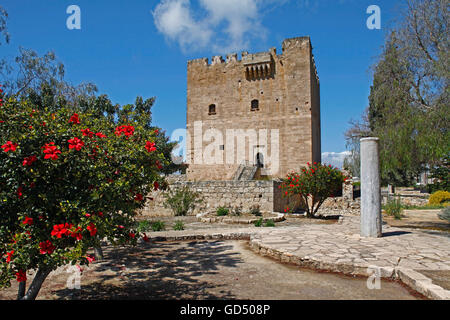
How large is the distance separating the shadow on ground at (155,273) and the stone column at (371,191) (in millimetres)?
2792

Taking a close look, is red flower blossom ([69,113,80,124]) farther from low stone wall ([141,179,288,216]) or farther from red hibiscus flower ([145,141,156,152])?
low stone wall ([141,179,288,216])

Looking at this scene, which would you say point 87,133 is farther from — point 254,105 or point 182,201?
point 254,105

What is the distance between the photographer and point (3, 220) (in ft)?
9.01

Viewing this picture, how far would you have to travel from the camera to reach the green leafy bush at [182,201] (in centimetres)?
1329

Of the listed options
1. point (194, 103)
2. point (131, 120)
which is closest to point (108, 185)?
point (131, 120)

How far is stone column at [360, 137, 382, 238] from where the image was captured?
244 inches

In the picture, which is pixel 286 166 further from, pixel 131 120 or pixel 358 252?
pixel 131 120

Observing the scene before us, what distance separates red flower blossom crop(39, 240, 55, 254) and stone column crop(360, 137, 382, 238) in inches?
221

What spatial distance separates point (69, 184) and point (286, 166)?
→ 1858cm

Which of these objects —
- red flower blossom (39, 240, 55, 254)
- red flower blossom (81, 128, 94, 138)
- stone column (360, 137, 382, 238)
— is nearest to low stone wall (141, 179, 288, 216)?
stone column (360, 137, 382, 238)

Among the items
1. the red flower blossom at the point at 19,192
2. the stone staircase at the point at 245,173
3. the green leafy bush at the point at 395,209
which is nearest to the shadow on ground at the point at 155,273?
the red flower blossom at the point at 19,192

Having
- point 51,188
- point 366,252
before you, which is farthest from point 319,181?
point 51,188

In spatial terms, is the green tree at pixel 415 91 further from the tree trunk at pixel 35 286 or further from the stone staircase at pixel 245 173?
the stone staircase at pixel 245 173

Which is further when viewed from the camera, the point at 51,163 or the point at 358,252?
the point at 358,252
